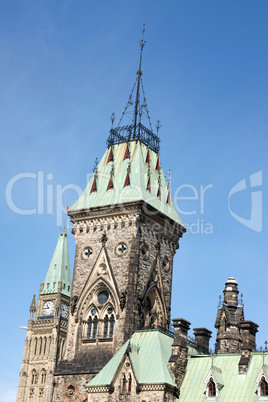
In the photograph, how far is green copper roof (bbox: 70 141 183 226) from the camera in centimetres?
6288

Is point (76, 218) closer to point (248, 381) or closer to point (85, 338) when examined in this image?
point (85, 338)

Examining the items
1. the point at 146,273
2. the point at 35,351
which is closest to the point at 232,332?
the point at 146,273

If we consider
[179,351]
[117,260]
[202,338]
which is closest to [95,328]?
[117,260]

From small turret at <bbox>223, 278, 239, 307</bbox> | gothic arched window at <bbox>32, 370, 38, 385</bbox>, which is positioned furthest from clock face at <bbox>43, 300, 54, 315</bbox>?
small turret at <bbox>223, 278, 239, 307</bbox>

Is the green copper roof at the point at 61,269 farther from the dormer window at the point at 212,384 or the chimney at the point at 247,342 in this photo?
the dormer window at the point at 212,384

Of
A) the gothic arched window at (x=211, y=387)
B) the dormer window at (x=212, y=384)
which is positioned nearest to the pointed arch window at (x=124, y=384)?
the dormer window at (x=212, y=384)

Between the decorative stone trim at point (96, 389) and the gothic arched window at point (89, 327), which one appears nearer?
the decorative stone trim at point (96, 389)

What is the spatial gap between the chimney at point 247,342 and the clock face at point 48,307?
91680 mm

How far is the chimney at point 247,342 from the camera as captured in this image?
52394mm

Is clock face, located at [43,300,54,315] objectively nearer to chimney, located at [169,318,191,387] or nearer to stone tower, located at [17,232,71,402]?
stone tower, located at [17,232,71,402]

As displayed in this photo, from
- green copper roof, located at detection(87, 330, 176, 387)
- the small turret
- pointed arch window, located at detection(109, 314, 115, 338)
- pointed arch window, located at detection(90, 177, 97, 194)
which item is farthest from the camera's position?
the small turret

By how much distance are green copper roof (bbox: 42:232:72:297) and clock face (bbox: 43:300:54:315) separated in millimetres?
2150

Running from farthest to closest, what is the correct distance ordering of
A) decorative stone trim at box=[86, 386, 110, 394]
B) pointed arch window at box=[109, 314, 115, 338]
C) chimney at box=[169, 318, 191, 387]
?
pointed arch window at box=[109, 314, 115, 338] < chimney at box=[169, 318, 191, 387] < decorative stone trim at box=[86, 386, 110, 394]

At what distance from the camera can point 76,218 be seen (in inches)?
2532
